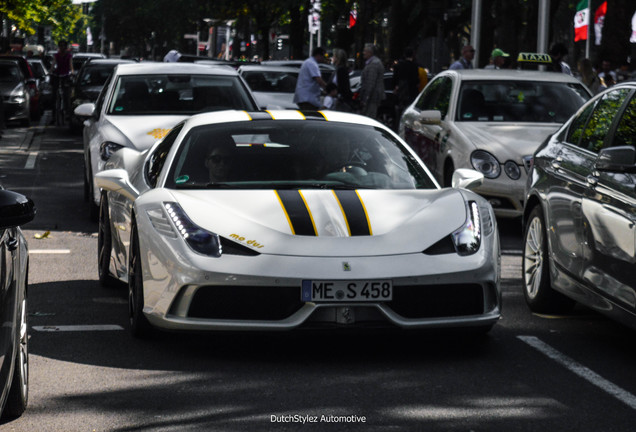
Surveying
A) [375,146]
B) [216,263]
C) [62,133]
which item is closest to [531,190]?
[375,146]

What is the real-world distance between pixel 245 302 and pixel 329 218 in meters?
0.64

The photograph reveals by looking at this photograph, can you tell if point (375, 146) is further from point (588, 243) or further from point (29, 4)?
point (29, 4)

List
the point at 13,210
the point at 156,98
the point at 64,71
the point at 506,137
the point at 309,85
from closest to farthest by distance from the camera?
the point at 13,210, the point at 506,137, the point at 156,98, the point at 309,85, the point at 64,71

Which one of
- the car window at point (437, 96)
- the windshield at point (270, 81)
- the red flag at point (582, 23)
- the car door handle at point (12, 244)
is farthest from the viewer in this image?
the red flag at point (582, 23)

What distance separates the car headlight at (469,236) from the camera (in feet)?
21.8

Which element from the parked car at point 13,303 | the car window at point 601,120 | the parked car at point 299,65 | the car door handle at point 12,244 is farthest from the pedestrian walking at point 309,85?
the car door handle at point 12,244

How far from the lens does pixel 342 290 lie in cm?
632

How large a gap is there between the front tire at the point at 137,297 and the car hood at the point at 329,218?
1.11 feet

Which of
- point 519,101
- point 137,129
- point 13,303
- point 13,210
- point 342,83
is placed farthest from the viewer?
point 342,83

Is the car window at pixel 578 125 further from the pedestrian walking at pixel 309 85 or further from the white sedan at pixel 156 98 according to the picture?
the pedestrian walking at pixel 309 85

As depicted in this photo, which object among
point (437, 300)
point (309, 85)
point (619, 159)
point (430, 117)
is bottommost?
point (309, 85)

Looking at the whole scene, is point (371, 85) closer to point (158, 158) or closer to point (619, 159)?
point (158, 158)

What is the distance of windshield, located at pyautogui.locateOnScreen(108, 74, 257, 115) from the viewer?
13344 millimetres

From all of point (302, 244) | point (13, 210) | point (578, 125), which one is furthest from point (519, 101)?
point (13, 210)
